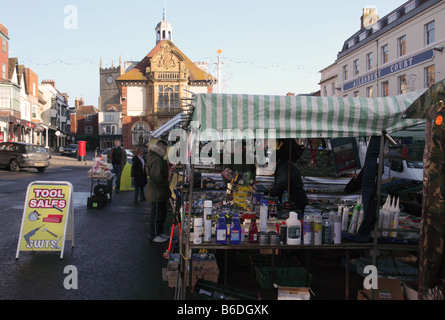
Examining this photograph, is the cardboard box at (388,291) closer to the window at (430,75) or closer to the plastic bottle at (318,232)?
the plastic bottle at (318,232)

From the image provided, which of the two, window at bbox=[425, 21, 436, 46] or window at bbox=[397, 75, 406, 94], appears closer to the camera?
window at bbox=[425, 21, 436, 46]

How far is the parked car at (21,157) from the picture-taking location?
870 inches

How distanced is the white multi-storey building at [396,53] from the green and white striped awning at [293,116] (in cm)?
2316

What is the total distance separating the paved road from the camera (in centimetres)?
481

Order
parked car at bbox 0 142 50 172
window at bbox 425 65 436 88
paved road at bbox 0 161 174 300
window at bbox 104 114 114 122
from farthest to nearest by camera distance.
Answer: window at bbox 104 114 114 122 < window at bbox 425 65 436 88 < parked car at bbox 0 142 50 172 < paved road at bbox 0 161 174 300

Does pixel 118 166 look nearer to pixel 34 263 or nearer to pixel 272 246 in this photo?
pixel 34 263

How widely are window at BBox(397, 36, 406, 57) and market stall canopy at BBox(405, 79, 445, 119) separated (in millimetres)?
28153

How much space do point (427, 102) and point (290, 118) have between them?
57.7 inches

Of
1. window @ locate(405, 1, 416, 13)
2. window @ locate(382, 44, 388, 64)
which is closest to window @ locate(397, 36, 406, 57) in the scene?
window @ locate(382, 44, 388, 64)

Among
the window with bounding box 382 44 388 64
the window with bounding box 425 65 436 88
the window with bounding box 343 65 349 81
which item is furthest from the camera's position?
the window with bounding box 343 65 349 81

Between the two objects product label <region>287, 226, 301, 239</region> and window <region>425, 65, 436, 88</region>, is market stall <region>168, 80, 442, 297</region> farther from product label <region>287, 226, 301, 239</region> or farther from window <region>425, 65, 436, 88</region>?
window <region>425, 65, 436, 88</region>

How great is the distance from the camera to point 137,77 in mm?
45781

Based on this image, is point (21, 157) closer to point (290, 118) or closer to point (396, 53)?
point (290, 118)
